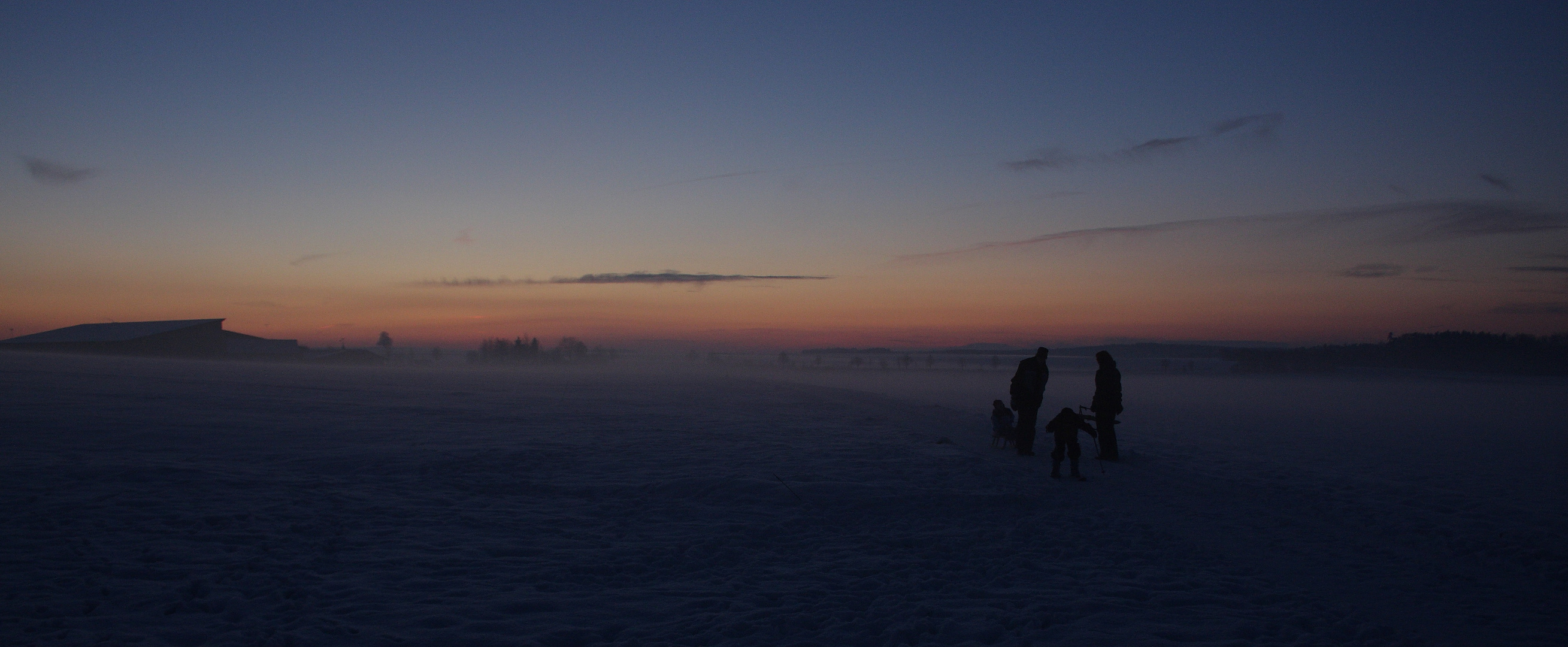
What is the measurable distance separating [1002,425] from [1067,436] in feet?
15.0

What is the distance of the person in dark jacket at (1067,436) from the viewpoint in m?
12.4

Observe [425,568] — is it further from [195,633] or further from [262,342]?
[262,342]

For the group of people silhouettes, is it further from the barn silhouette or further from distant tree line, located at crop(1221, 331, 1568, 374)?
distant tree line, located at crop(1221, 331, 1568, 374)

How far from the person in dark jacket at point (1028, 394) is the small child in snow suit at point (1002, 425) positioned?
37.0 inches

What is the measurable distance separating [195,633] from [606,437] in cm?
1191

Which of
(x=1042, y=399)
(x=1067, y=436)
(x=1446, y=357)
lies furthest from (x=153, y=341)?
(x=1446, y=357)

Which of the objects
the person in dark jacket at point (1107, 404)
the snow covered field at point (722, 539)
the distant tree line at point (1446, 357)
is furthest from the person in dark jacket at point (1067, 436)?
the distant tree line at point (1446, 357)

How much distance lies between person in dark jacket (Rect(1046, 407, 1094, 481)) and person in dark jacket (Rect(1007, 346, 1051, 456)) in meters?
2.01

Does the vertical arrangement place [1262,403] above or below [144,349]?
below

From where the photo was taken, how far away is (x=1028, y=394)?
1497 cm

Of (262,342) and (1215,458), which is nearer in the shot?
(1215,458)

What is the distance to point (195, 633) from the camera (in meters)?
5.21

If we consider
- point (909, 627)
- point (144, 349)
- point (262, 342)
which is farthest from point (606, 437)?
point (262, 342)

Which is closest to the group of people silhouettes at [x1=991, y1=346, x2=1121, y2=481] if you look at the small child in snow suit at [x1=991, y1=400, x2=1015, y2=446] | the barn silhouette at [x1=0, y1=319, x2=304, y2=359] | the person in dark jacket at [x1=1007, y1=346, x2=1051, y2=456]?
the person in dark jacket at [x1=1007, y1=346, x2=1051, y2=456]
